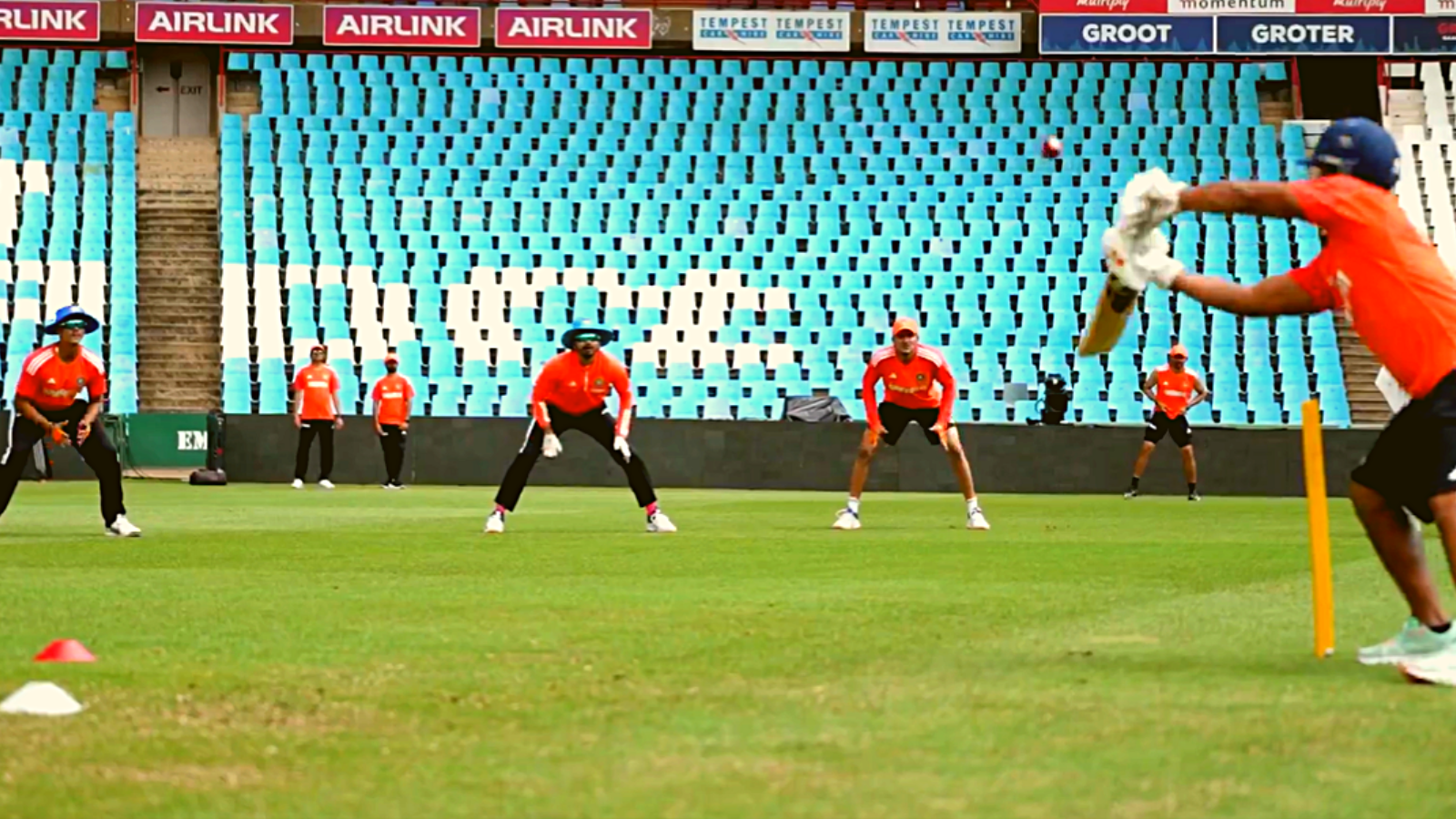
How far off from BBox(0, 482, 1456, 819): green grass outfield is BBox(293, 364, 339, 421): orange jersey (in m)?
17.2

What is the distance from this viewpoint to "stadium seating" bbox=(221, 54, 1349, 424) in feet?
124

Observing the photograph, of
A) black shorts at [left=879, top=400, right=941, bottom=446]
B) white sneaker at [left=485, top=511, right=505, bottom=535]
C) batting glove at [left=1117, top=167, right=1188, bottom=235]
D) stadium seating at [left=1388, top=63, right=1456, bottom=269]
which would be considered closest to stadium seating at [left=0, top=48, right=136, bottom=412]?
black shorts at [left=879, top=400, right=941, bottom=446]

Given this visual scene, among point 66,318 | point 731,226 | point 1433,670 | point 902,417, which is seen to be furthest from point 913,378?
point 731,226

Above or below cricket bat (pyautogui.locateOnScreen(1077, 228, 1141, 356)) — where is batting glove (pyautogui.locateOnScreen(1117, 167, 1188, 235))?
above

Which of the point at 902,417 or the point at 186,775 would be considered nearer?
the point at 186,775

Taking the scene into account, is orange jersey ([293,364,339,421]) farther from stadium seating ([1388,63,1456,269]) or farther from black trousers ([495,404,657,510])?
stadium seating ([1388,63,1456,269])

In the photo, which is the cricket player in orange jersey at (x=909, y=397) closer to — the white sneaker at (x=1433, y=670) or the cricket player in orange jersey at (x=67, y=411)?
the cricket player in orange jersey at (x=67, y=411)

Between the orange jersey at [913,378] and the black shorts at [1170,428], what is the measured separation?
34.7 ft

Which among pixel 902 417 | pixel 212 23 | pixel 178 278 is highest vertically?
pixel 212 23

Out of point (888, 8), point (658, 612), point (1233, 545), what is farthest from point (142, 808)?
point (888, 8)

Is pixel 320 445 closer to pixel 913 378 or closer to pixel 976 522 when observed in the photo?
pixel 913 378

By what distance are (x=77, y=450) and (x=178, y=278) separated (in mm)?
21747

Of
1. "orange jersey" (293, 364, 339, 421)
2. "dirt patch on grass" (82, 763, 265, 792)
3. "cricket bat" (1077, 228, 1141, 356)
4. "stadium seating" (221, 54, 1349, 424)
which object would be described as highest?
"stadium seating" (221, 54, 1349, 424)

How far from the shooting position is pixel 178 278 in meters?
39.2
